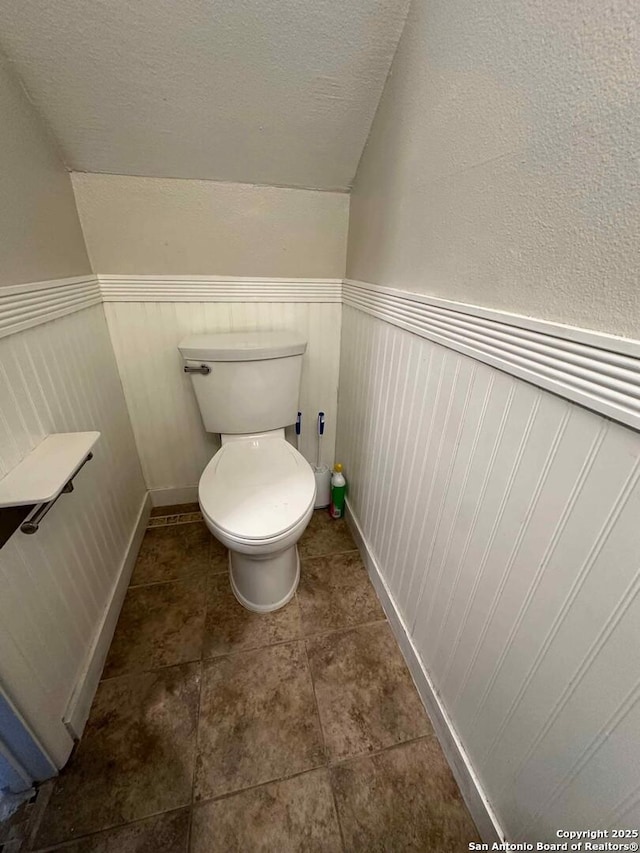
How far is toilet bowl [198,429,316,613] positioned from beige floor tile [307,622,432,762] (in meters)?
0.25

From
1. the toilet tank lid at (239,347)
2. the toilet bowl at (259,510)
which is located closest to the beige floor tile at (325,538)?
the toilet bowl at (259,510)

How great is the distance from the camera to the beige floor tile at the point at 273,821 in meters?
0.74

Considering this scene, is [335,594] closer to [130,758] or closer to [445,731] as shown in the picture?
[445,731]

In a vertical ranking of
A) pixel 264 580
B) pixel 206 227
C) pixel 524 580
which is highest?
pixel 206 227

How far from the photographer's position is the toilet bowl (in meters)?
A: 0.97

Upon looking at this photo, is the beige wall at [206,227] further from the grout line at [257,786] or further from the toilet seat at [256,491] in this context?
the grout line at [257,786]

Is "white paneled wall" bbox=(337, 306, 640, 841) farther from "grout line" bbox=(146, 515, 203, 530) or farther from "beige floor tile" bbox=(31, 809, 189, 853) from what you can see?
"grout line" bbox=(146, 515, 203, 530)

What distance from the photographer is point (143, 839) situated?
0.74 meters

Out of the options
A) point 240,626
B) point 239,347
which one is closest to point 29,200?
point 239,347

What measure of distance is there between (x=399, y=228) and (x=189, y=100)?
687 mm

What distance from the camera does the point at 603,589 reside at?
469 millimetres

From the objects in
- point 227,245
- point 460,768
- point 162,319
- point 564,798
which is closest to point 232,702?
point 460,768

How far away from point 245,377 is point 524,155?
969mm

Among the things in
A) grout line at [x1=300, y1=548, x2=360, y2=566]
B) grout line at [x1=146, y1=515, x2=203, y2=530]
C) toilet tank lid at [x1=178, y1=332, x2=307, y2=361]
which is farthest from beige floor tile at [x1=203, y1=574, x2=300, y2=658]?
toilet tank lid at [x1=178, y1=332, x2=307, y2=361]
